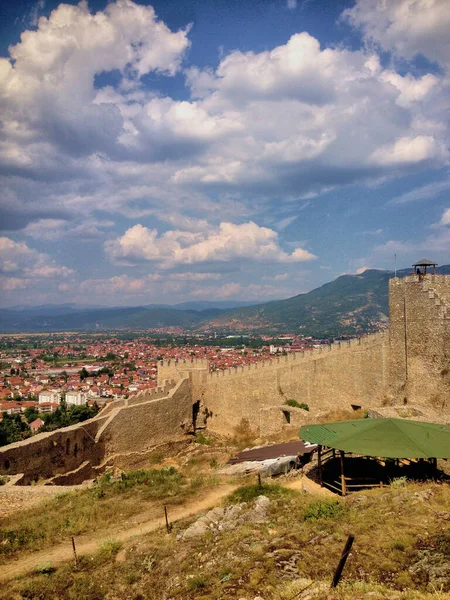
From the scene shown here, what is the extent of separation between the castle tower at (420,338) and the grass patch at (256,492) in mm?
6691

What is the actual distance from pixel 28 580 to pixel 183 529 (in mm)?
3182

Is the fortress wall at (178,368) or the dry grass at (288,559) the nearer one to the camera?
the dry grass at (288,559)

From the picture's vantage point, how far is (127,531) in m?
10.1

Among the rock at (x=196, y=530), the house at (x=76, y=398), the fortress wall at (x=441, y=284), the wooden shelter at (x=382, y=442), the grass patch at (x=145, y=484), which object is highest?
the fortress wall at (x=441, y=284)

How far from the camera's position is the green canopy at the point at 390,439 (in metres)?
9.52

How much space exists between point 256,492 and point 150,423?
9.79 meters

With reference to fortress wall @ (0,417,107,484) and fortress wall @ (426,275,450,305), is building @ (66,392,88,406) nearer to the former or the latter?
fortress wall @ (0,417,107,484)

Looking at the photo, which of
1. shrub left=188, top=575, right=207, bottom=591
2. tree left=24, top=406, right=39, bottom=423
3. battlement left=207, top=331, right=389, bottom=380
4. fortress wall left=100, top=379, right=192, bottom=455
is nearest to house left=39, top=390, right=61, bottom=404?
tree left=24, top=406, right=39, bottom=423

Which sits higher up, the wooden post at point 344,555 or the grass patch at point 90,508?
the wooden post at point 344,555

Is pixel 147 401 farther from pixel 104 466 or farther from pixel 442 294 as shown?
pixel 442 294

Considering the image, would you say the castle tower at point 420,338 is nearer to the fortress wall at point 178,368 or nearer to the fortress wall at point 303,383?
the fortress wall at point 303,383

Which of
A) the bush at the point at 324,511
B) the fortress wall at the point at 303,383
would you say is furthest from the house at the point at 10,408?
the bush at the point at 324,511

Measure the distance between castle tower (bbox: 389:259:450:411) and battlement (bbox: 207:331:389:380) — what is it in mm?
1184

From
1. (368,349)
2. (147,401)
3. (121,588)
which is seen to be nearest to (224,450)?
(147,401)
